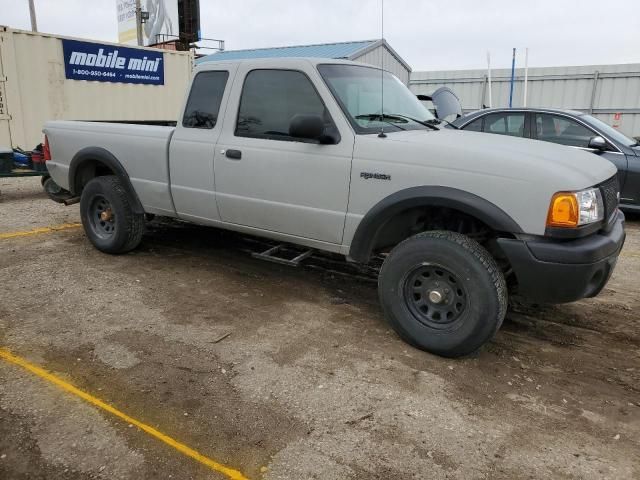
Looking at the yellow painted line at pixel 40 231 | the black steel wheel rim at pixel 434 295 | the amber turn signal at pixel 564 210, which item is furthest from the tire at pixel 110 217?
the amber turn signal at pixel 564 210

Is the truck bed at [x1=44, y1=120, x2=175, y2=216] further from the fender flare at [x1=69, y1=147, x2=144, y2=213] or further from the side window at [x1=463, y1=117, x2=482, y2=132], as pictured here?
the side window at [x1=463, y1=117, x2=482, y2=132]

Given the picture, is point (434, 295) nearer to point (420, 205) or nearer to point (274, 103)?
point (420, 205)

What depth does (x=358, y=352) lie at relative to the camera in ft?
11.5

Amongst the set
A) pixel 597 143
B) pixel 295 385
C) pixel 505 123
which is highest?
pixel 505 123

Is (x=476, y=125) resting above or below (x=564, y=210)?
above

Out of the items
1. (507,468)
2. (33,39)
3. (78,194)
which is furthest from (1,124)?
(507,468)

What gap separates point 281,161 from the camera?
392 cm

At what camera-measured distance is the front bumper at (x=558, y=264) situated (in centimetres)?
296

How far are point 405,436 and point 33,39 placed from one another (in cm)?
961

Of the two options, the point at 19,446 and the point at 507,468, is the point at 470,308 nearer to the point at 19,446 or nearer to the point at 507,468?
the point at 507,468

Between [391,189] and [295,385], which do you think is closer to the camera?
[295,385]

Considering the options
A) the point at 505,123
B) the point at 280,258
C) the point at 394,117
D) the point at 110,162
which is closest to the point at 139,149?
the point at 110,162

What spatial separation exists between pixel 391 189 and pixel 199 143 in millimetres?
1874

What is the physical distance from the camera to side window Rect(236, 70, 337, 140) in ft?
12.8
